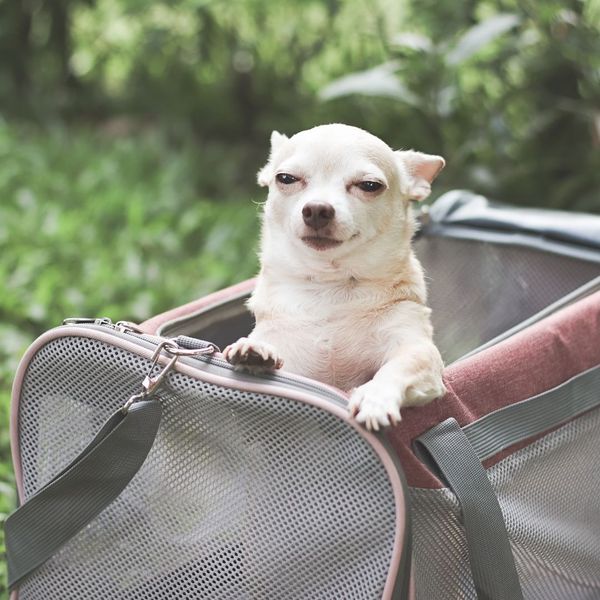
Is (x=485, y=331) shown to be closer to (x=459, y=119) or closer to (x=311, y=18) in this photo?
(x=459, y=119)

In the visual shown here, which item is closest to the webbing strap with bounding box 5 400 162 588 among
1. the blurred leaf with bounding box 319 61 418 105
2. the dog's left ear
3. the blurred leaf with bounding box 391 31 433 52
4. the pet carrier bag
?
the pet carrier bag

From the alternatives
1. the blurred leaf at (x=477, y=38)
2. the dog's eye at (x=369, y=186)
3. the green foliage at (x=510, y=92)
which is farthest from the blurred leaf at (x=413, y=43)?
the dog's eye at (x=369, y=186)

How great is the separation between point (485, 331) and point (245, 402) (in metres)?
1.13

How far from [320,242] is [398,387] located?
1.17ft

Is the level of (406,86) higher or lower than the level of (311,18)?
higher

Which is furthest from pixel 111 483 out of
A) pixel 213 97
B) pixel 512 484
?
pixel 213 97

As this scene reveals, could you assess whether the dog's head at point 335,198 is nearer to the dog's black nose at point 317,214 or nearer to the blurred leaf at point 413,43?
the dog's black nose at point 317,214

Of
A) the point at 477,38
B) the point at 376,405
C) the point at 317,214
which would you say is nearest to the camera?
the point at 376,405

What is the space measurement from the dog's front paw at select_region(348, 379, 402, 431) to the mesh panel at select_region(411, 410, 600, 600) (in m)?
0.18

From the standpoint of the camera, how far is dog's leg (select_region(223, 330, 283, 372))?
154cm

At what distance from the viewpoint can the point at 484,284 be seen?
2.56 meters

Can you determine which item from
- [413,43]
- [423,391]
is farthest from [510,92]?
[423,391]

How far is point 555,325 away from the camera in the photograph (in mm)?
1960

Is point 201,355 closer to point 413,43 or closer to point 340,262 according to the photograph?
point 340,262
